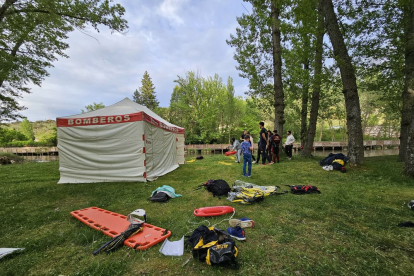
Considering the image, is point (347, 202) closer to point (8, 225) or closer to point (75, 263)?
point (75, 263)

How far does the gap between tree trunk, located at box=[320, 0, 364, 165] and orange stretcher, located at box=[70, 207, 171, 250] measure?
23.3ft

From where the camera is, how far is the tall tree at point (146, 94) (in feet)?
147

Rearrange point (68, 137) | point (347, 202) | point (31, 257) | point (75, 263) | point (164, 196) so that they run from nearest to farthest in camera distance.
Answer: point (75, 263), point (31, 257), point (347, 202), point (164, 196), point (68, 137)

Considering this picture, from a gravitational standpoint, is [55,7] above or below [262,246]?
above

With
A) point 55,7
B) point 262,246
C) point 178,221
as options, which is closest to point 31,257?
point 178,221

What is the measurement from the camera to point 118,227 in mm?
3166

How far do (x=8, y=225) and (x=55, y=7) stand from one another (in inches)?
278

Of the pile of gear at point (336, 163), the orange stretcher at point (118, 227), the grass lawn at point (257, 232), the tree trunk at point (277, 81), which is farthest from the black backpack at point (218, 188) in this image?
the tree trunk at point (277, 81)

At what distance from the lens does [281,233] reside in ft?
9.14

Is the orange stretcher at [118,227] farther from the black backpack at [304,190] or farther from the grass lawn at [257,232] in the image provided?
the black backpack at [304,190]

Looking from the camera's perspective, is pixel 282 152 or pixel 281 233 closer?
pixel 281 233

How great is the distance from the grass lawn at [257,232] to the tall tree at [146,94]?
1630 inches

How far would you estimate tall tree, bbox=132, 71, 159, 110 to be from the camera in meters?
45.0

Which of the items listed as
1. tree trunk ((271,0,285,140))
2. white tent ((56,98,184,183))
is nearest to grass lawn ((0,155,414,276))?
white tent ((56,98,184,183))
